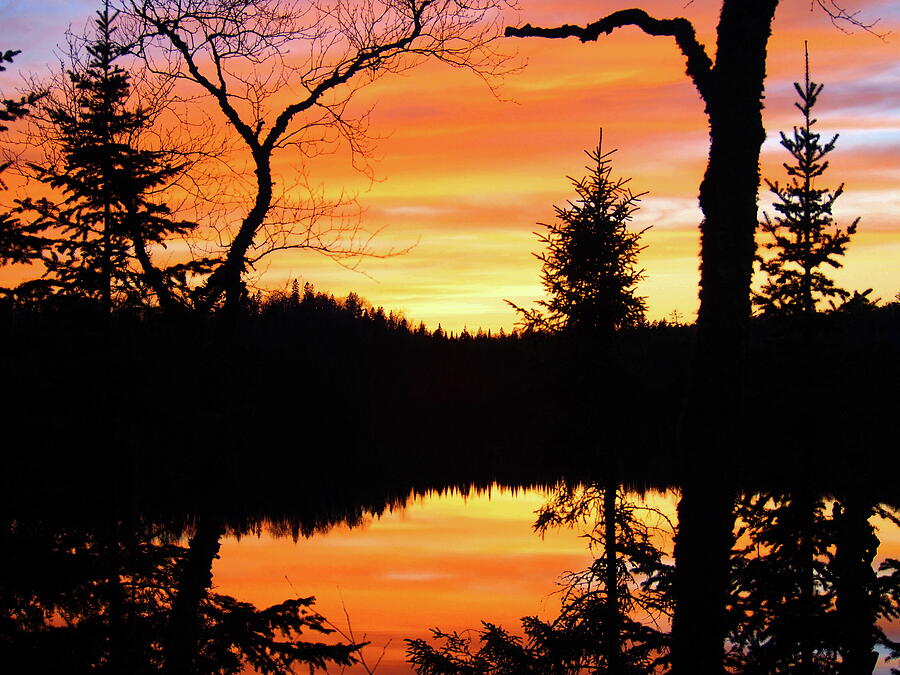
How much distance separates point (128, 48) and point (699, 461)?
9.20m

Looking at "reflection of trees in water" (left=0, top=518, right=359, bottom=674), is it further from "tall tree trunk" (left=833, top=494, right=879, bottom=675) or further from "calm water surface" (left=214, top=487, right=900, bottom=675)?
"calm water surface" (left=214, top=487, right=900, bottom=675)

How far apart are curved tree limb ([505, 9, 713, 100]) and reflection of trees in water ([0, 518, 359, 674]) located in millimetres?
4578

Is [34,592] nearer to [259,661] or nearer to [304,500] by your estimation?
[259,661]

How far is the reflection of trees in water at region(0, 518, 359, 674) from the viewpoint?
795 cm

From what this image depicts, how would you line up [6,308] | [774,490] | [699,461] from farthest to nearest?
[774,490], [6,308], [699,461]

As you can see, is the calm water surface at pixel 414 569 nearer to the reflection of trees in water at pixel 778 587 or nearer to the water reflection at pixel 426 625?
the water reflection at pixel 426 625

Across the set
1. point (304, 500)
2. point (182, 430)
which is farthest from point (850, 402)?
point (304, 500)

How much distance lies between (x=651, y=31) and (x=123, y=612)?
9941 millimetres

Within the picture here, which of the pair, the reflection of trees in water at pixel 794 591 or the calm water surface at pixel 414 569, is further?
the calm water surface at pixel 414 569

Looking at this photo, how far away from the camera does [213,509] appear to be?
40.0 ft

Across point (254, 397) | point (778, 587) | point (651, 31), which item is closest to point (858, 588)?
point (778, 587)

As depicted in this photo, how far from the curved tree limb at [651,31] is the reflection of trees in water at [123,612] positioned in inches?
180

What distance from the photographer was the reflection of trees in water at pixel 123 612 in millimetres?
7949

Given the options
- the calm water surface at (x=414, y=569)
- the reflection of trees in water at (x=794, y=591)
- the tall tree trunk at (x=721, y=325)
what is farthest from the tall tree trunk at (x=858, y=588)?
the calm water surface at (x=414, y=569)
